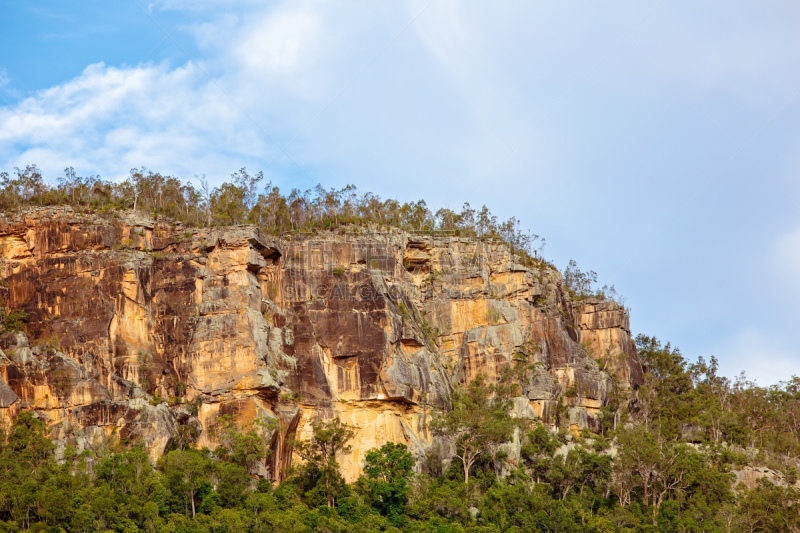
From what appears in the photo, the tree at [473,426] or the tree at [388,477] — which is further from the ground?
the tree at [473,426]

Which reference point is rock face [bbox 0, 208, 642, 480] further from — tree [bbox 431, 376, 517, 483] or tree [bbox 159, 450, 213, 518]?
tree [bbox 159, 450, 213, 518]

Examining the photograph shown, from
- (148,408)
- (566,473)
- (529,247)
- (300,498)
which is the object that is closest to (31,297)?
(148,408)

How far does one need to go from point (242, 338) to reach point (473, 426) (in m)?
18.5

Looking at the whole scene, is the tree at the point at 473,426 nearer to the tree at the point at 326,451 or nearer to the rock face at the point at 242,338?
the rock face at the point at 242,338

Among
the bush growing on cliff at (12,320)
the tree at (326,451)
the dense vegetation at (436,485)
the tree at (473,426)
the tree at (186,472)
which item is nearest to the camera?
the dense vegetation at (436,485)

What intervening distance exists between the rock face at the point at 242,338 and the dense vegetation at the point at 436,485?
1955mm

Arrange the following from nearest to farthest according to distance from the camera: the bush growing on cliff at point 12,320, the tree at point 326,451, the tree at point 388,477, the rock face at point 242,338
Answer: the tree at point 388,477, the tree at point 326,451, the rock face at point 242,338, the bush growing on cliff at point 12,320

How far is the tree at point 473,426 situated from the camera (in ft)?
227

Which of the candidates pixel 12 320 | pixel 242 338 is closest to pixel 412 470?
pixel 242 338

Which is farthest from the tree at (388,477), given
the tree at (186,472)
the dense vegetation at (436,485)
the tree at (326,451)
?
the tree at (186,472)

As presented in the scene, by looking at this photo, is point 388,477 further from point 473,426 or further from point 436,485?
point 473,426

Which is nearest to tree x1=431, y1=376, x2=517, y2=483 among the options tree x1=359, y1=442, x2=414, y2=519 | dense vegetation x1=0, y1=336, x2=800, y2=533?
dense vegetation x1=0, y1=336, x2=800, y2=533

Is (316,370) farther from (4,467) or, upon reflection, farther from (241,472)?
(4,467)

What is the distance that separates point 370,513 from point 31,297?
30.0 m
